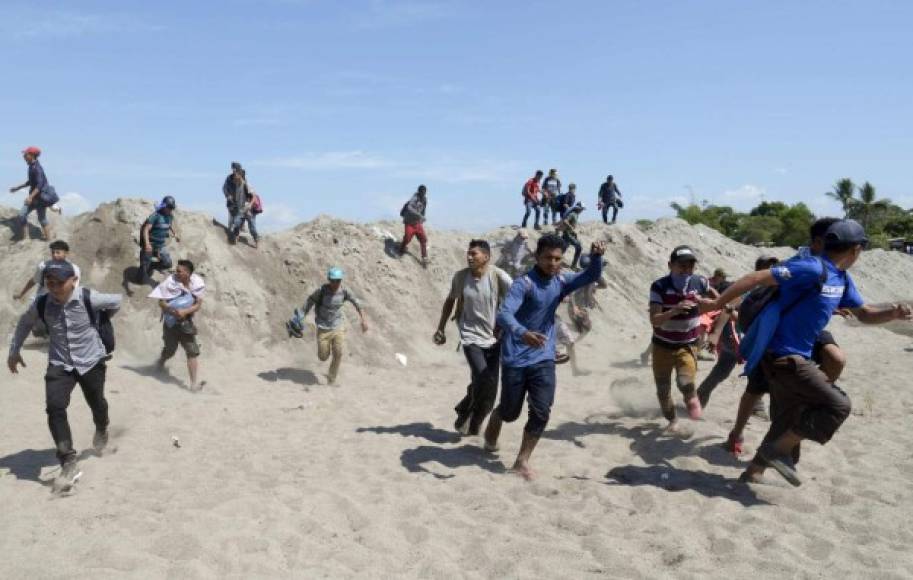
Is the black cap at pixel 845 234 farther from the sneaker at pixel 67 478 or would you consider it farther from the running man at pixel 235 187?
the running man at pixel 235 187

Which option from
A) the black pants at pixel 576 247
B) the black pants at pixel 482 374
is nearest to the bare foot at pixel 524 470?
the black pants at pixel 482 374

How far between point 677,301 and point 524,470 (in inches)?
88.2

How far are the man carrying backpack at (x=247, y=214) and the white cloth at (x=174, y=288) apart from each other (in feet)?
14.9

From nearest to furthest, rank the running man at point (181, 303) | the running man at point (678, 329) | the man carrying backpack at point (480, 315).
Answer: the running man at point (678, 329), the man carrying backpack at point (480, 315), the running man at point (181, 303)

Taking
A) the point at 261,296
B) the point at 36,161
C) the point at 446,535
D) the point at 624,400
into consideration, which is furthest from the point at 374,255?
the point at 446,535

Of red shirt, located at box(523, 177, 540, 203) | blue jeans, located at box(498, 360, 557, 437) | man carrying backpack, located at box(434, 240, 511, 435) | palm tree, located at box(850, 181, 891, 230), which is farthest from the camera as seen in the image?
palm tree, located at box(850, 181, 891, 230)

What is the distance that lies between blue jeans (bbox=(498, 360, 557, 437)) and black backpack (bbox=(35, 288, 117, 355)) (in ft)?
11.5

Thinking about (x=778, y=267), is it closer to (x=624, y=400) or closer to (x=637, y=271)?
(x=624, y=400)

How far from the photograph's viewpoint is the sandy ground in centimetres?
414

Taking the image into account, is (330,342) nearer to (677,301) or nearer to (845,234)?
(677,301)

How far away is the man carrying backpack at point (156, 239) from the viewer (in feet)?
36.5

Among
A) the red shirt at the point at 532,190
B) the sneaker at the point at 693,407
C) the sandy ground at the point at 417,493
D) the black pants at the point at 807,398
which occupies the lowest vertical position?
the sandy ground at the point at 417,493

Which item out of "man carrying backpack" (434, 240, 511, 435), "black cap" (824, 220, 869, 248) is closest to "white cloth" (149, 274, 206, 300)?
"man carrying backpack" (434, 240, 511, 435)

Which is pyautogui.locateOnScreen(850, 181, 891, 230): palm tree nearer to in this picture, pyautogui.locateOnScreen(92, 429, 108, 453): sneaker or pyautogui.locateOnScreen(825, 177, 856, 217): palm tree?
pyautogui.locateOnScreen(825, 177, 856, 217): palm tree
